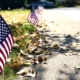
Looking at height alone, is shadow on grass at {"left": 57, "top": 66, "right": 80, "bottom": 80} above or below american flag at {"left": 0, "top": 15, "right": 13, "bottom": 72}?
below

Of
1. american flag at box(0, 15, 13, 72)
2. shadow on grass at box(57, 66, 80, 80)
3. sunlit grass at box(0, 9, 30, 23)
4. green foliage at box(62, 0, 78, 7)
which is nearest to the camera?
american flag at box(0, 15, 13, 72)

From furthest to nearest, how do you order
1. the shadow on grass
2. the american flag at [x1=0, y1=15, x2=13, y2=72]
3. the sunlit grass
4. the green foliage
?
the green foliage → the sunlit grass → the shadow on grass → the american flag at [x1=0, y1=15, x2=13, y2=72]

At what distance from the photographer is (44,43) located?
6.86 metres

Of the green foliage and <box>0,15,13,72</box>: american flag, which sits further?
the green foliage

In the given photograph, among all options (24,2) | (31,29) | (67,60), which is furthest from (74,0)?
(67,60)

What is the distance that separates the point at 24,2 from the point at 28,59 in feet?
114

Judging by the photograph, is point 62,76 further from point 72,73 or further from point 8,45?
point 8,45

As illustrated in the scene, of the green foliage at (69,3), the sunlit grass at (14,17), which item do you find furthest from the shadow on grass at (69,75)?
the green foliage at (69,3)

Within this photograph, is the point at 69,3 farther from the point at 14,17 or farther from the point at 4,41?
the point at 4,41

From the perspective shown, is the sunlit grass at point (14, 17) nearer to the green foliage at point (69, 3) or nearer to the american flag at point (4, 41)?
the american flag at point (4, 41)

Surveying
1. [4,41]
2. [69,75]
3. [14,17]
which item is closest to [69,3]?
[14,17]

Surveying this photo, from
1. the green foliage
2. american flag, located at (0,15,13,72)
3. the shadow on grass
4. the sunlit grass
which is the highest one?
american flag, located at (0,15,13,72)

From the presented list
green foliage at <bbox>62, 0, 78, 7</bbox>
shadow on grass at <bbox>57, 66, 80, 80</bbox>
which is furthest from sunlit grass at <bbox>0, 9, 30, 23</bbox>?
green foliage at <bbox>62, 0, 78, 7</bbox>

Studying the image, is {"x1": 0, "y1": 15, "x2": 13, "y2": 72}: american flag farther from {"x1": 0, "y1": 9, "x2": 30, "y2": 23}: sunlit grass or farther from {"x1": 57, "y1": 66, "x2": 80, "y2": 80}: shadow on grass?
{"x1": 0, "y1": 9, "x2": 30, "y2": 23}: sunlit grass
